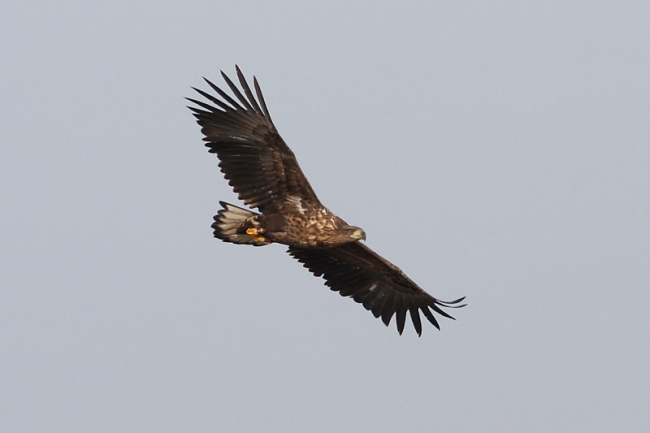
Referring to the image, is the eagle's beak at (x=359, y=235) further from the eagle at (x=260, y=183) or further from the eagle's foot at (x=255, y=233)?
the eagle's foot at (x=255, y=233)

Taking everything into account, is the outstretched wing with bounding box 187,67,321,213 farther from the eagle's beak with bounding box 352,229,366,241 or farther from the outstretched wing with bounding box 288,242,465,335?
the outstretched wing with bounding box 288,242,465,335

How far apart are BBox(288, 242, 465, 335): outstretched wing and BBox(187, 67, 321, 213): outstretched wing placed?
6.28ft

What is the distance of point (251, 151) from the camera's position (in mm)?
15758

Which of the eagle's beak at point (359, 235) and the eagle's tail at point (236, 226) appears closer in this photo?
the eagle's beak at point (359, 235)

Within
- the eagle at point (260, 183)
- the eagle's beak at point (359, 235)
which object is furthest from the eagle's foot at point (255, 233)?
the eagle's beak at point (359, 235)

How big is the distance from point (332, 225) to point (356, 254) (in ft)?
6.37

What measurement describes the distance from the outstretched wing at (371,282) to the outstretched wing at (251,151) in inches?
75.3

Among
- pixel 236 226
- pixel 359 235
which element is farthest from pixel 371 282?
pixel 236 226

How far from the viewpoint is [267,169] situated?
1581 centimetres

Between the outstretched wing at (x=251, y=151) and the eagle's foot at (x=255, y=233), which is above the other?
the outstretched wing at (x=251, y=151)

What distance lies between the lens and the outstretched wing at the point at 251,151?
615 inches

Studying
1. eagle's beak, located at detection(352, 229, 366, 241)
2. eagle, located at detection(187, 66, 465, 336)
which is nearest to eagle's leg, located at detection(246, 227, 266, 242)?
eagle, located at detection(187, 66, 465, 336)

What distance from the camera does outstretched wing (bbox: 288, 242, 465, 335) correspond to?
58.3 ft

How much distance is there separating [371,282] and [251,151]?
343cm
